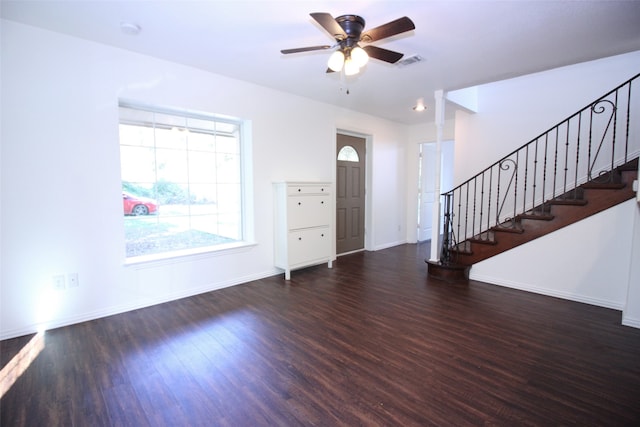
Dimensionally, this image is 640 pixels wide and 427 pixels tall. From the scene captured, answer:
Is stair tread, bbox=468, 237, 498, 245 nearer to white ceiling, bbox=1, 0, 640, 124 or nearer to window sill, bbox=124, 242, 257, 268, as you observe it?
white ceiling, bbox=1, 0, 640, 124

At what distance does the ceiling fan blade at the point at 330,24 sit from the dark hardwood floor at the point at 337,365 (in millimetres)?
2265

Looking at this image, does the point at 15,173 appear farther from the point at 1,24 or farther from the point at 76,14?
the point at 76,14

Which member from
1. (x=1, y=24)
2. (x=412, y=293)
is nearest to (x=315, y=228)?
(x=412, y=293)

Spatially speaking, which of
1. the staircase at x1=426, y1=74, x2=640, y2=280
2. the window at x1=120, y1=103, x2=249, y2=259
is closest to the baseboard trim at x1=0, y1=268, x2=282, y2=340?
the window at x1=120, y1=103, x2=249, y2=259

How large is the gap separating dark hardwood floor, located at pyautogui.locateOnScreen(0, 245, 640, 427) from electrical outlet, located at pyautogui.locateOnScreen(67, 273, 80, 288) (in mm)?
370

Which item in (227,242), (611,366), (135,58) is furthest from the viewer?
(227,242)

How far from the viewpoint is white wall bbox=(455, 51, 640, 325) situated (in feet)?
9.80

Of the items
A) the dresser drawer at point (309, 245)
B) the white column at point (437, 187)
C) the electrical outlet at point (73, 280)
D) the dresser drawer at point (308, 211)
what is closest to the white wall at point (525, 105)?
the white column at point (437, 187)

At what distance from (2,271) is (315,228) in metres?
3.13

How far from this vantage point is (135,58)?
2.92 m

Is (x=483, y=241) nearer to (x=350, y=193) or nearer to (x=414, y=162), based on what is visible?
(x=350, y=193)

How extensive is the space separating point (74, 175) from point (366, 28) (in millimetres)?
2844

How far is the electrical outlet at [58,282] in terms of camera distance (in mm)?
2630

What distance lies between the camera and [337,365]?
210 cm
